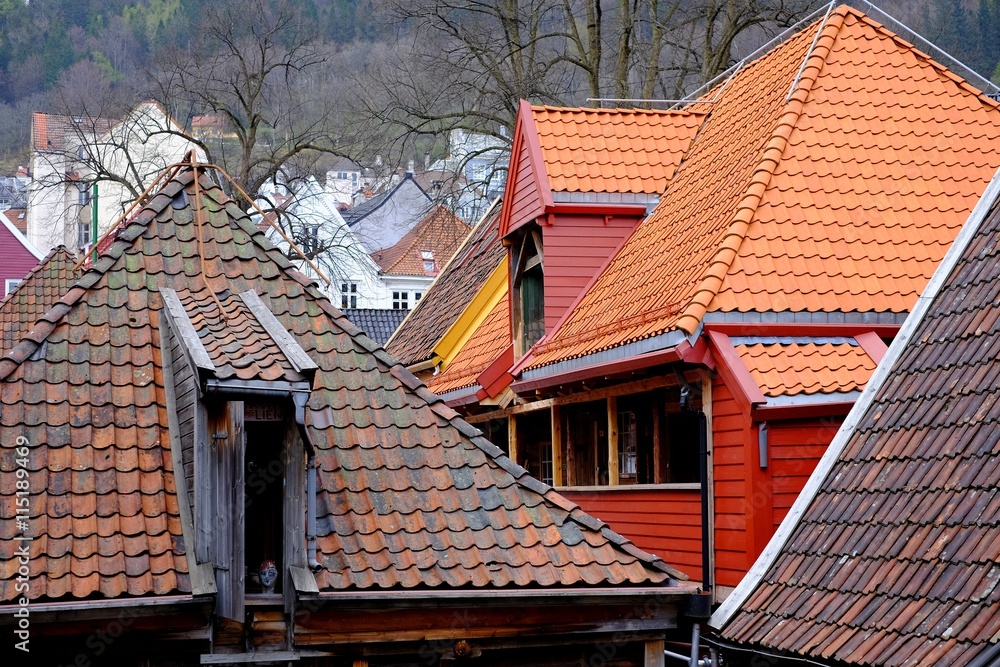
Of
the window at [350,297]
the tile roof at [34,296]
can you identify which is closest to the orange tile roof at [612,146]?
the tile roof at [34,296]

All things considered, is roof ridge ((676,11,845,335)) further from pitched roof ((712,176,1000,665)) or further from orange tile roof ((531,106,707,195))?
pitched roof ((712,176,1000,665))

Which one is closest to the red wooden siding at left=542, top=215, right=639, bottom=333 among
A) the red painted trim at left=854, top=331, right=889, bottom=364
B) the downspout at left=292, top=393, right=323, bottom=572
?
the red painted trim at left=854, top=331, right=889, bottom=364

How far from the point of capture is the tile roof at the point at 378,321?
132 ft

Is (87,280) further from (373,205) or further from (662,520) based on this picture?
(373,205)

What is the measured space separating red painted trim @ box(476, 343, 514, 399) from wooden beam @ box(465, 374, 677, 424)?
14.6 inches

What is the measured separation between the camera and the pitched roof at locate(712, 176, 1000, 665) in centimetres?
652

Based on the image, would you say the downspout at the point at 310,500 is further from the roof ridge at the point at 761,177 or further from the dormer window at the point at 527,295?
the dormer window at the point at 527,295

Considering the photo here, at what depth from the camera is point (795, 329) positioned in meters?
11.8

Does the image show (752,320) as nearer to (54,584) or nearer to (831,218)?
(831,218)

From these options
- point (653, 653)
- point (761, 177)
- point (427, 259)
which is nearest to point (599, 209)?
point (761, 177)

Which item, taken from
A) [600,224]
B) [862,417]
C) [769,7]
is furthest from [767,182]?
[769,7]

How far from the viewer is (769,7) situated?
80.7ft

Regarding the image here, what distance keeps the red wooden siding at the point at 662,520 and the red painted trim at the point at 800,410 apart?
1.53 m

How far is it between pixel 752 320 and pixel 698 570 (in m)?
2.39
